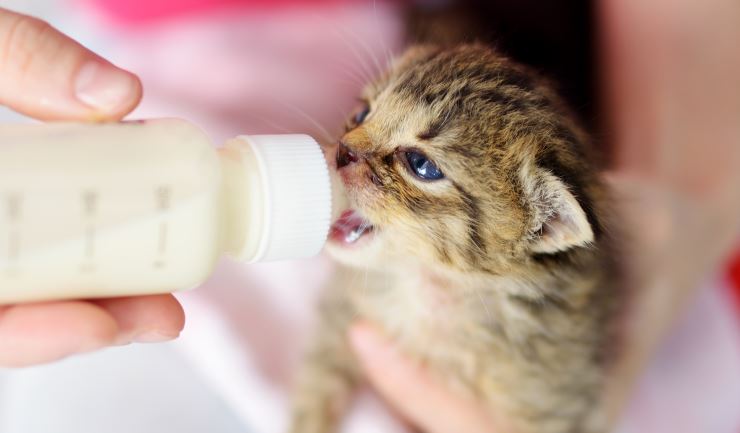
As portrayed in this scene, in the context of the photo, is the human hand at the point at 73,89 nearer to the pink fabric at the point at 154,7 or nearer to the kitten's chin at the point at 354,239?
the kitten's chin at the point at 354,239

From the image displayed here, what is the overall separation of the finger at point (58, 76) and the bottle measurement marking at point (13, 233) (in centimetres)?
21

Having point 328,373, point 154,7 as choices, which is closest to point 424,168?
point 328,373

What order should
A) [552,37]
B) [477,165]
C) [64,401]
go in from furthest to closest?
[552,37] → [64,401] → [477,165]

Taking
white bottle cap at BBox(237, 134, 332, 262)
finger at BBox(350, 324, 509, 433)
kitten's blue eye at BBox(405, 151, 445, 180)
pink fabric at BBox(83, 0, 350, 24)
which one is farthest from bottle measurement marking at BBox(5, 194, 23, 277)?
pink fabric at BBox(83, 0, 350, 24)

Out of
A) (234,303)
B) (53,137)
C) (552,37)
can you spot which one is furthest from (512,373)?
(552,37)

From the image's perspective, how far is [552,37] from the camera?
2119 mm

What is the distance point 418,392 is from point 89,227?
878 mm

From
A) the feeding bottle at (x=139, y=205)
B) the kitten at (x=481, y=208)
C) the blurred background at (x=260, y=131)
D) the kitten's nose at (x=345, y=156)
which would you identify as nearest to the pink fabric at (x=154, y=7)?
the blurred background at (x=260, y=131)

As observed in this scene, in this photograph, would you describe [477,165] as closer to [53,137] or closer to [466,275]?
[466,275]

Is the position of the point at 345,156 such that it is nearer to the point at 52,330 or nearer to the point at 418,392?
the point at 52,330

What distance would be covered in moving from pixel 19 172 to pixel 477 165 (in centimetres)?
68

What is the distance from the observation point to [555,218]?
3.61 feet

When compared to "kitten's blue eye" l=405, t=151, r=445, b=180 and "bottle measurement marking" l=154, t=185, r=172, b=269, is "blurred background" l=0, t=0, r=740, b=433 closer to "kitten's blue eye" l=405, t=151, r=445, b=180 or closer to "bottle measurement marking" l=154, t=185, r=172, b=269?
"kitten's blue eye" l=405, t=151, r=445, b=180

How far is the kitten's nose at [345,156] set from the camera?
3.63 ft
